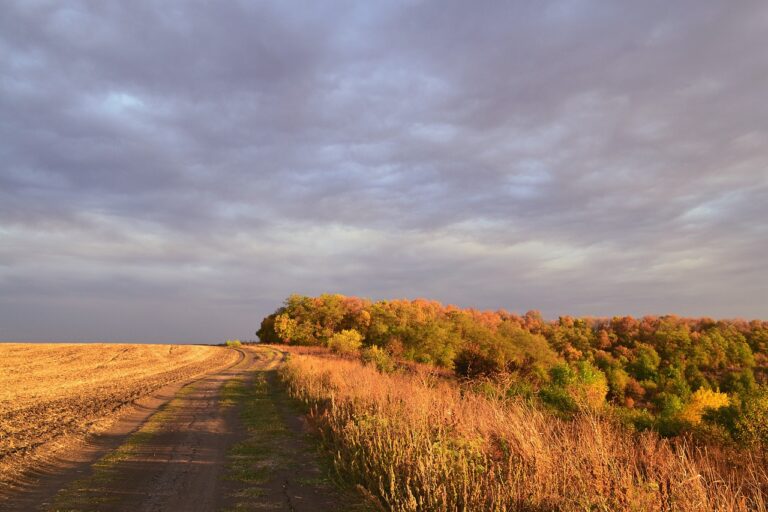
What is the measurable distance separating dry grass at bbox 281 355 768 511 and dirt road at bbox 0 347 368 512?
931 millimetres

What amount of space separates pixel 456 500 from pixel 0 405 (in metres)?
19.5

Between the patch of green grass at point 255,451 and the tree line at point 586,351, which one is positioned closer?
the patch of green grass at point 255,451

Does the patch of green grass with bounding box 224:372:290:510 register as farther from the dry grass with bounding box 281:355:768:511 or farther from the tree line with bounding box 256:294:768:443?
the tree line with bounding box 256:294:768:443

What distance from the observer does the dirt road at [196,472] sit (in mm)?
7410

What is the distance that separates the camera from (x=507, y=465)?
7.11 meters

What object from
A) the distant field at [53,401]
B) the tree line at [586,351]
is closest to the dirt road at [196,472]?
the distant field at [53,401]

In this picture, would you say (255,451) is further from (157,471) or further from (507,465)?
(507,465)

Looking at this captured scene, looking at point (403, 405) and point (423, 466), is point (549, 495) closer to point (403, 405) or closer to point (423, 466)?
point (423, 466)

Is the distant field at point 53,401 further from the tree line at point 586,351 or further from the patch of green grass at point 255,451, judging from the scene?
the tree line at point 586,351

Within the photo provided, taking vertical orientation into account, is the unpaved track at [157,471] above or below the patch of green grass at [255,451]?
above

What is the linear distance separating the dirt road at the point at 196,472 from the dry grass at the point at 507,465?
931 millimetres

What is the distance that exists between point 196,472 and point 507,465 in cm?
656

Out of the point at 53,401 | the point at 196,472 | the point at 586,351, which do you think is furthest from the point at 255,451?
the point at 586,351

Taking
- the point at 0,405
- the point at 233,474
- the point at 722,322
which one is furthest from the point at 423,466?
the point at 722,322
